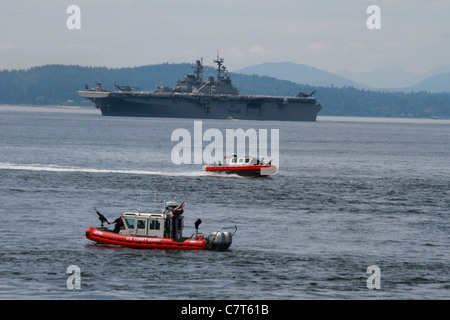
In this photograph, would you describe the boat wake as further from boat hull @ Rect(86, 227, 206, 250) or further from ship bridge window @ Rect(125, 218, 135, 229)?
boat hull @ Rect(86, 227, 206, 250)

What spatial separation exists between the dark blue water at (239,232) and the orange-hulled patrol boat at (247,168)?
0.80 meters

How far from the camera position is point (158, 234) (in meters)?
39.6

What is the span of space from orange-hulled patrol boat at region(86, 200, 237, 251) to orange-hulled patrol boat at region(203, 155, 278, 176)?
35318 mm

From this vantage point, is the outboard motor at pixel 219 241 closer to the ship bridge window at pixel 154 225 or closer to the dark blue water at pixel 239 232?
the dark blue water at pixel 239 232

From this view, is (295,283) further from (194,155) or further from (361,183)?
(194,155)

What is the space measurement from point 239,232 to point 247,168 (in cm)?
3067

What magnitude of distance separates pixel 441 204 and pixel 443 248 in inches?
781

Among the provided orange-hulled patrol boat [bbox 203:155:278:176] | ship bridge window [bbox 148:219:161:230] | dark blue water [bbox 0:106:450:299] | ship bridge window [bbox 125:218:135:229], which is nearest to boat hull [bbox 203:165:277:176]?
orange-hulled patrol boat [bbox 203:155:278:176]

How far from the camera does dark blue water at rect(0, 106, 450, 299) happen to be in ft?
107

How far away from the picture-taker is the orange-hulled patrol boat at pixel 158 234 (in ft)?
128

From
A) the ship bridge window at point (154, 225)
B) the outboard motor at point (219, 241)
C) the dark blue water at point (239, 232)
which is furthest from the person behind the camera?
the ship bridge window at point (154, 225)
